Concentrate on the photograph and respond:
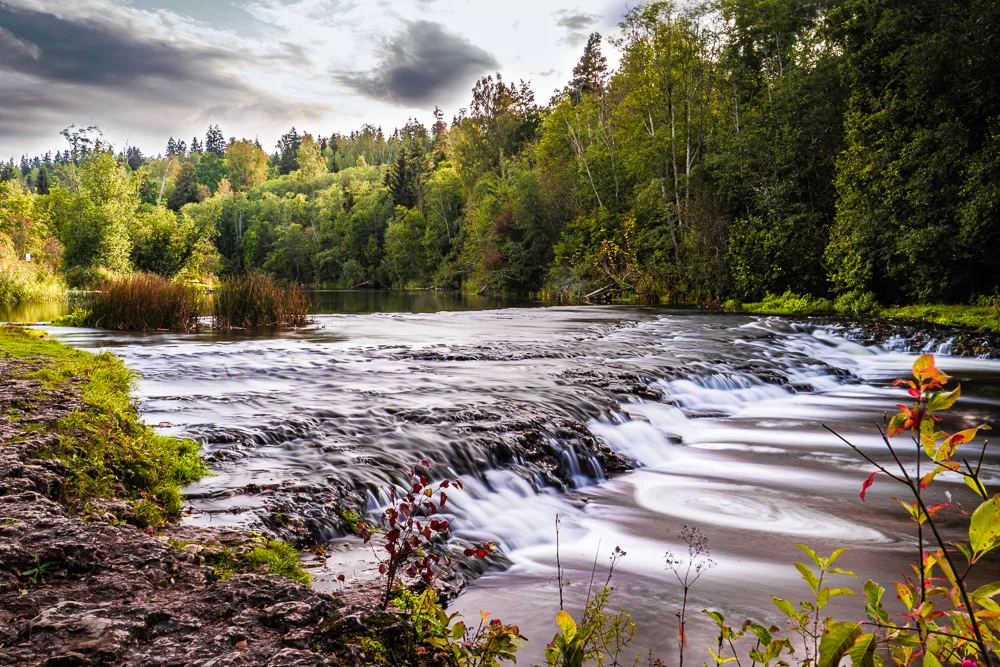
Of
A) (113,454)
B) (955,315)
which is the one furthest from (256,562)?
(955,315)

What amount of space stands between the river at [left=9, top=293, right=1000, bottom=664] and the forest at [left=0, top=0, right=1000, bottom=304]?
23.3 ft

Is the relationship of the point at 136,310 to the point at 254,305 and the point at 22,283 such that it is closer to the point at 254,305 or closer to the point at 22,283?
the point at 254,305

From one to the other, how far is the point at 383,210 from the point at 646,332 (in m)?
64.6

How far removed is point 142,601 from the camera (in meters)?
2.57

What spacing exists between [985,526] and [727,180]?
28.5 meters

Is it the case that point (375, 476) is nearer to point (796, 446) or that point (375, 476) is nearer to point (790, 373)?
point (796, 446)

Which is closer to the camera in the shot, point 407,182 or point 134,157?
point 407,182

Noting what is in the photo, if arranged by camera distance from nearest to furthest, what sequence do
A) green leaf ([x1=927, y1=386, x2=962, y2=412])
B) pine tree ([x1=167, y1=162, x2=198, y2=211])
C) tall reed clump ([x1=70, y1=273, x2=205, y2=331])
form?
green leaf ([x1=927, y1=386, x2=962, y2=412]), tall reed clump ([x1=70, y1=273, x2=205, y2=331]), pine tree ([x1=167, y1=162, x2=198, y2=211])

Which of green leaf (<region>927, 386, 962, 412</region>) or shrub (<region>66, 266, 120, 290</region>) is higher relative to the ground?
shrub (<region>66, 266, 120, 290</region>)

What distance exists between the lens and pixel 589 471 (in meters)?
6.49

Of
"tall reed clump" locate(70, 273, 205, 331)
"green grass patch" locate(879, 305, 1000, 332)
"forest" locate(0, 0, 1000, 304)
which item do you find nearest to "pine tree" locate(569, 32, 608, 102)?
"forest" locate(0, 0, 1000, 304)

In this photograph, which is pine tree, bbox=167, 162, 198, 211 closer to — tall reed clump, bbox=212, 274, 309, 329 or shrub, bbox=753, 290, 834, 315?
tall reed clump, bbox=212, 274, 309, 329

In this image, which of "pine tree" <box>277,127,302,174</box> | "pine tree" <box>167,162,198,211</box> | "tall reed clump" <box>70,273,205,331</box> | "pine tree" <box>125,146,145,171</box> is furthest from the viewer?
"pine tree" <box>125,146,145,171</box>

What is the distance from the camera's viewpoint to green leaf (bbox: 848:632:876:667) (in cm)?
142
